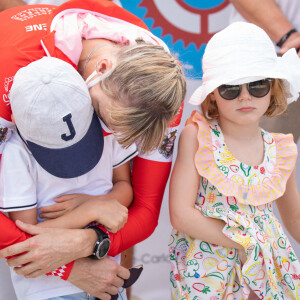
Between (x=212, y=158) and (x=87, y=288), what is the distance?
1.84ft

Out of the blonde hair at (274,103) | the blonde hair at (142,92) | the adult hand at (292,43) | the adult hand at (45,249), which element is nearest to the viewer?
the blonde hair at (142,92)

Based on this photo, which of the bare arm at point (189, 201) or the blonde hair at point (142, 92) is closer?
the blonde hair at point (142, 92)

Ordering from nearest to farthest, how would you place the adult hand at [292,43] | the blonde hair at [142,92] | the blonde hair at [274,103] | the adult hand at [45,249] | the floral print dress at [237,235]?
the blonde hair at [142,92] < the adult hand at [45,249] < the floral print dress at [237,235] < the blonde hair at [274,103] < the adult hand at [292,43]

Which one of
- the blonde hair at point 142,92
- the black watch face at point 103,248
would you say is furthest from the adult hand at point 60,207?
the blonde hair at point 142,92

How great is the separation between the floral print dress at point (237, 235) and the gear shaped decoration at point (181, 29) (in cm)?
80

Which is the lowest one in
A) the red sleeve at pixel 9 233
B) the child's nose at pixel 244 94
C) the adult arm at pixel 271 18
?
the red sleeve at pixel 9 233

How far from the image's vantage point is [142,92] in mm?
1311

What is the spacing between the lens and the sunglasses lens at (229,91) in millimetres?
1549

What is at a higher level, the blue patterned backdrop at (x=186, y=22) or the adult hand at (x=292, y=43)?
the adult hand at (x=292, y=43)

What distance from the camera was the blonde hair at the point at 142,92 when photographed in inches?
51.7

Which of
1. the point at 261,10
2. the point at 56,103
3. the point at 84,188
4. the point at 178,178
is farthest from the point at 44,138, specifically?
the point at 261,10

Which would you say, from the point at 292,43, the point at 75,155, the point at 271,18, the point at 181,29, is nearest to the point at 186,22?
the point at 181,29

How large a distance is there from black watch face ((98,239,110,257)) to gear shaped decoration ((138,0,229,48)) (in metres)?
1.15

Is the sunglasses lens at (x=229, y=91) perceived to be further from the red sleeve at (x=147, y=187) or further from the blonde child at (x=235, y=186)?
the red sleeve at (x=147, y=187)
